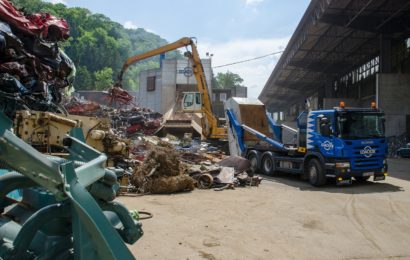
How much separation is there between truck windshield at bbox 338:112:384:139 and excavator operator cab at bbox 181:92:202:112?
9.96 m

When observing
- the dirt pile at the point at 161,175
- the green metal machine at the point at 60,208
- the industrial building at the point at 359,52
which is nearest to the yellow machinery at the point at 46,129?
the dirt pile at the point at 161,175

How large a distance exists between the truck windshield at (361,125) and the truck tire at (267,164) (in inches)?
138

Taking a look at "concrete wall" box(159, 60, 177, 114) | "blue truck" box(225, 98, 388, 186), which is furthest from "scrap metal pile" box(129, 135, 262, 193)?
"concrete wall" box(159, 60, 177, 114)

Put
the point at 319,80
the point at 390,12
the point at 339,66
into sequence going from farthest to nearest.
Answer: the point at 319,80
the point at 339,66
the point at 390,12

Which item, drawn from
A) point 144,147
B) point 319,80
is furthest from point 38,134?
point 319,80

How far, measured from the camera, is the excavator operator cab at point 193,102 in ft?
66.8

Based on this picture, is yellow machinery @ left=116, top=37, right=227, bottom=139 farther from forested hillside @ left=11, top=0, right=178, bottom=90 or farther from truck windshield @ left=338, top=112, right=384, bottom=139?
forested hillside @ left=11, top=0, right=178, bottom=90

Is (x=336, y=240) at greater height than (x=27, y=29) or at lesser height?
lesser

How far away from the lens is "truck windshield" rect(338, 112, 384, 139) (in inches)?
445

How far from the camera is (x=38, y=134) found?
782 cm

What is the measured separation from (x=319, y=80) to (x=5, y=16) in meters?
44.0

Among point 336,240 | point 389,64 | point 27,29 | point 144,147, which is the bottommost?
point 336,240

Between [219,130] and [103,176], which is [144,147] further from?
[103,176]

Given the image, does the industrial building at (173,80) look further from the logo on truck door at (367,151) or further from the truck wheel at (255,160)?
the logo on truck door at (367,151)
